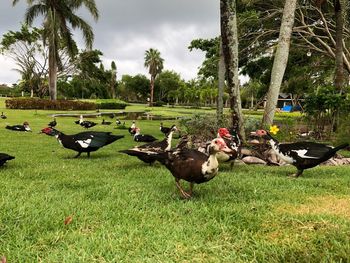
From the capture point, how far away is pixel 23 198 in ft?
14.2

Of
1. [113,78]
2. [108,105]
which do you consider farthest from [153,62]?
[108,105]

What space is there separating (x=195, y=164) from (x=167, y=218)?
83 cm

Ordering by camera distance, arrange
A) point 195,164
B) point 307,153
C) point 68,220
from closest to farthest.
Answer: point 68,220 → point 195,164 → point 307,153

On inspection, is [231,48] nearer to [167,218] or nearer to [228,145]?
[228,145]

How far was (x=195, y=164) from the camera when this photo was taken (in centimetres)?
433

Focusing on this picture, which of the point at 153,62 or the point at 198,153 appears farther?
the point at 153,62

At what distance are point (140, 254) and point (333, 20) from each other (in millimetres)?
22407

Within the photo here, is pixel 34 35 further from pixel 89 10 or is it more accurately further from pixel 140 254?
pixel 140 254

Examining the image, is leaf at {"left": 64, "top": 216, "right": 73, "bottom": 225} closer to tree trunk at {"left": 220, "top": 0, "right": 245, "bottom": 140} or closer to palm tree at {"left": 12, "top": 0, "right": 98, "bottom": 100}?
tree trunk at {"left": 220, "top": 0, "right": 245, "bottom": 140}

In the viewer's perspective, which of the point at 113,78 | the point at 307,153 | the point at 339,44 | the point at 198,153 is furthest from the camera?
the point at 113,78

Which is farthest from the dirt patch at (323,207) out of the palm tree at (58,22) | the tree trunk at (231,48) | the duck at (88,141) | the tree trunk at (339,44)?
the palm tree at (58,22)

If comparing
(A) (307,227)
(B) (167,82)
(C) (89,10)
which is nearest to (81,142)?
(A) (307,227)

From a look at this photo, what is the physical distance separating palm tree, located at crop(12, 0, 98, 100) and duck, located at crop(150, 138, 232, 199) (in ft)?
94.1

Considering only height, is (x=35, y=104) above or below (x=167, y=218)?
above
